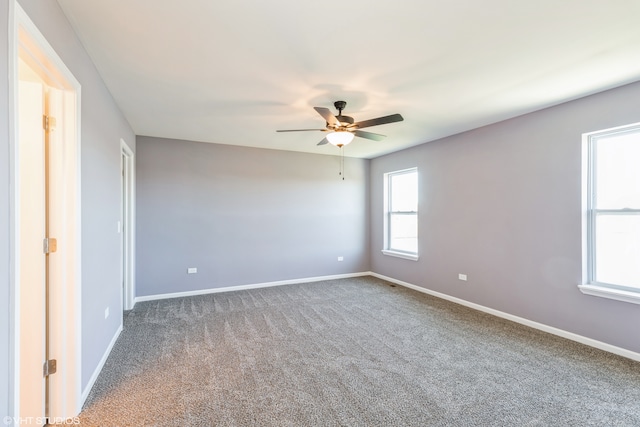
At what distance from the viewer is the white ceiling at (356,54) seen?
1.83m

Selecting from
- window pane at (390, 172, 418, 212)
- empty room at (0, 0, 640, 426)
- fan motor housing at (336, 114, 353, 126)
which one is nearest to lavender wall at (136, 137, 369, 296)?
empty room at (0, 0, 640, 426)

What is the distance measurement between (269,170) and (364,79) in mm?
3120

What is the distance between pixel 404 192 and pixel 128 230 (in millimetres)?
4683

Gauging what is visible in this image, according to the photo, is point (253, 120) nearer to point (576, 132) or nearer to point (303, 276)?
point (303, 276)

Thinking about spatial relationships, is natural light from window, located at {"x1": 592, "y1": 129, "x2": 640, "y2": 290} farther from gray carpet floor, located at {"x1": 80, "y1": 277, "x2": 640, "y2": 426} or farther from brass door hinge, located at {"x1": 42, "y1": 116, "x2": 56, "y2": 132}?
brass door hinge, located at {"x1": 42, "y1": 116, "x2": 56, "y2": 132}

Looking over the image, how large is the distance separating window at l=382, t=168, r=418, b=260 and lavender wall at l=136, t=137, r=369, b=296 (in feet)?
1.81

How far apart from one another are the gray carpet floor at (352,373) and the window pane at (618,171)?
1515 mm

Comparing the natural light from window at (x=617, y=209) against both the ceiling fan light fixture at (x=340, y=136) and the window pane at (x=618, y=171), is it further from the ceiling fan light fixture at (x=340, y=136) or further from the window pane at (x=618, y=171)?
the ceiling fan light fixture at (x=340, y=136)

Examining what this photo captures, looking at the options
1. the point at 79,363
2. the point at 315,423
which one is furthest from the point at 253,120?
the point at 315,423

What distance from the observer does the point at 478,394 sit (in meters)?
2.26

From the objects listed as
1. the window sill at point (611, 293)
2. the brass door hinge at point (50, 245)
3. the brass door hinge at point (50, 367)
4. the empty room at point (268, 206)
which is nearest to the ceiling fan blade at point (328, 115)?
the empty room at point (268, 206)

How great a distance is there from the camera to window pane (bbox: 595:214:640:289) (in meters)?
2.89

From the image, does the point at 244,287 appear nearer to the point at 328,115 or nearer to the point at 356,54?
the point at 328,115

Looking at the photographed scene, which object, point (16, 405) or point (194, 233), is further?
point (194, 233)
